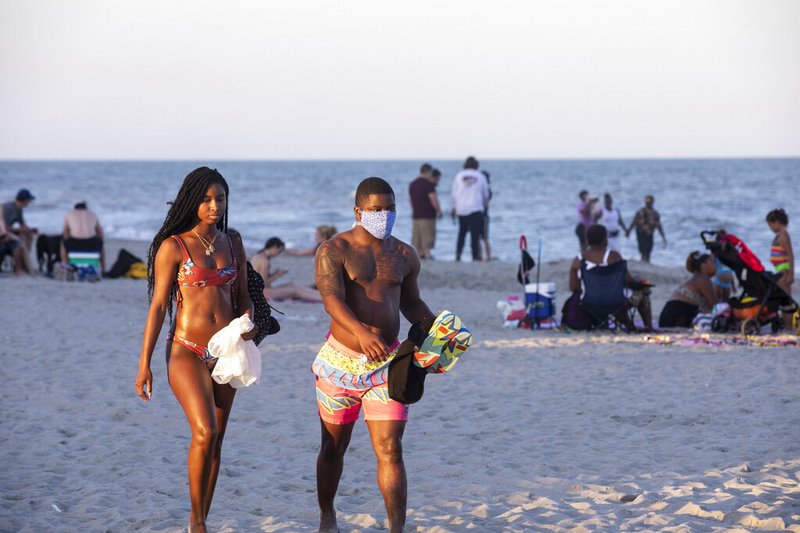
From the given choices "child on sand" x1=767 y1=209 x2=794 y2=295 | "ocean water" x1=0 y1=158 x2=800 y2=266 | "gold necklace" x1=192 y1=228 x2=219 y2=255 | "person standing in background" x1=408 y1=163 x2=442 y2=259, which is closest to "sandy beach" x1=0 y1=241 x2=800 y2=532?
"child on sand" x1=767 y1=209 x2=794 y2=295

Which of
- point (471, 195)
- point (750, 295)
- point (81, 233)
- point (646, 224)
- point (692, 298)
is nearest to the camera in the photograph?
point (750, 295)

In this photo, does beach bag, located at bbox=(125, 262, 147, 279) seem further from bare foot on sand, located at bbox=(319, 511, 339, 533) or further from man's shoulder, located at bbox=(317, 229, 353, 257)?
man's shoulder, located at bbox=(317, 229, 353, 257)

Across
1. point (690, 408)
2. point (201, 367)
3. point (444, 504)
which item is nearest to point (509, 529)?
point (444, 504)

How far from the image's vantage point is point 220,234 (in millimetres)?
4660

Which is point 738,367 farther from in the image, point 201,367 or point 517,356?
point 201,367

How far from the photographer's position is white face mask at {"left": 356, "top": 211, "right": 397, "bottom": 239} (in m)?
4.40

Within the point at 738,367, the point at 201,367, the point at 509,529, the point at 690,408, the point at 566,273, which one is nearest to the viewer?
the point at 201,367

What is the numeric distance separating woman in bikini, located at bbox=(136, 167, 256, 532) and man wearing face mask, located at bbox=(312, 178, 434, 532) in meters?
0.45

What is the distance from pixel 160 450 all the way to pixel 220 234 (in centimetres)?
227

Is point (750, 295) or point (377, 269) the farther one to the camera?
point (750, 295)

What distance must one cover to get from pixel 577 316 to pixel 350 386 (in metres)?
7.08

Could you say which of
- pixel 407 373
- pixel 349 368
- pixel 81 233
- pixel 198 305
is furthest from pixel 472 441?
pixel 81 233

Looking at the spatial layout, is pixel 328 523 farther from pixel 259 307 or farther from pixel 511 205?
pixel 511 205

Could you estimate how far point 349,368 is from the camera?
4336 millimetres
